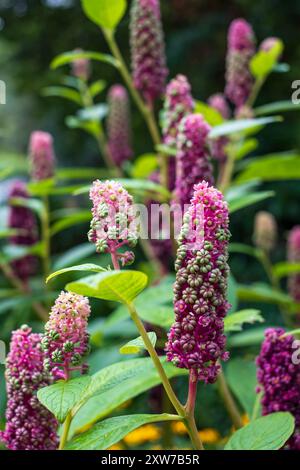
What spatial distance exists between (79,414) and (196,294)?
484mm

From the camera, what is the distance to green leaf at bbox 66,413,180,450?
2.63 ft

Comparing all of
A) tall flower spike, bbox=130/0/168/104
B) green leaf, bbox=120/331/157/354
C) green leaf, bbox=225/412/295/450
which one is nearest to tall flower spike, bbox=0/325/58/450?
green leaf, bbox=120/331/157/354

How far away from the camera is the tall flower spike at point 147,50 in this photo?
1658 mm

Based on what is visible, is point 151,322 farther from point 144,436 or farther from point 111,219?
point 144,436

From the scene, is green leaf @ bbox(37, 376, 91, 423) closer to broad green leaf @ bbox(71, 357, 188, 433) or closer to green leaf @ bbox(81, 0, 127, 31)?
broad green leaf @ bbox(71, 357, 188, 433)

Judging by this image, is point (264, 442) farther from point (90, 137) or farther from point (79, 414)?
point (90, 137)

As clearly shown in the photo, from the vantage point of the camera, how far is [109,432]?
82 centimetres

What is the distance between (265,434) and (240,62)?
53.0 inches

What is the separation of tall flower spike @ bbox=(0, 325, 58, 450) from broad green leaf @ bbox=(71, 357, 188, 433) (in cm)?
6

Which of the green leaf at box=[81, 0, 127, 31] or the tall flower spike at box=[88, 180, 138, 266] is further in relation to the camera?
the green leaf at box=[81, 0, 127, 31]

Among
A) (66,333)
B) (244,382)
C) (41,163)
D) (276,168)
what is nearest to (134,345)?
(66,333)

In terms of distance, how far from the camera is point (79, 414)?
3.72 feet

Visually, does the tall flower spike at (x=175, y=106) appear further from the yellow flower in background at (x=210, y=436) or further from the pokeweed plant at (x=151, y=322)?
the yellow flower in background at (x=210, y=436)

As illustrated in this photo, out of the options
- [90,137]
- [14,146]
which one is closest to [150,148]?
[90,137]
